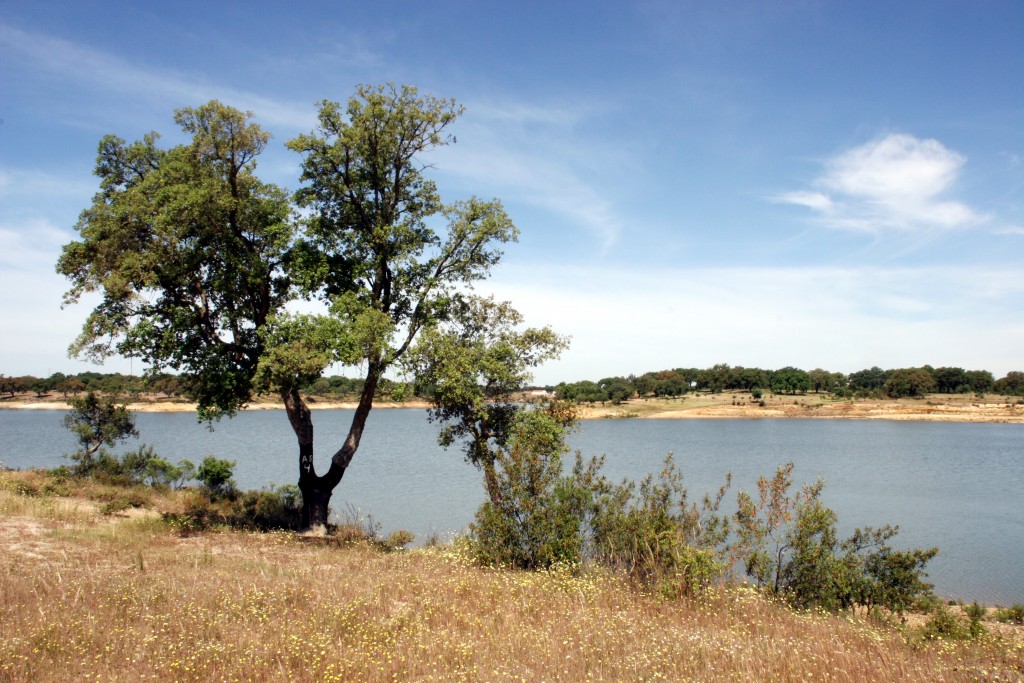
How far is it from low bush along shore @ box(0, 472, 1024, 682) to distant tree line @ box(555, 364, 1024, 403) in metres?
106

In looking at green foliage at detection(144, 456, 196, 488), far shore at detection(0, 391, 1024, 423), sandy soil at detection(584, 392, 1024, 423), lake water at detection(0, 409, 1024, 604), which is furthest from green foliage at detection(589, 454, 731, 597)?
sandy soil at detection(584, 392, 1024, 423)

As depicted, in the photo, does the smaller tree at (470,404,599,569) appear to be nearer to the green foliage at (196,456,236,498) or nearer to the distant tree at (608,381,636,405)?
the green foliage at (196,456,236,498)

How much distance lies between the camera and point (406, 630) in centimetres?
832

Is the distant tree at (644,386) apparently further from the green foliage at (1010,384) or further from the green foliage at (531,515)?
the green foliage at (531,515)

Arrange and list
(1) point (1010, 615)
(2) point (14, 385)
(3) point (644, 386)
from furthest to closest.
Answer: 1. (3) point (644, 386)
2. (2) point (14, 385)
3. (1) point (1010, 615)

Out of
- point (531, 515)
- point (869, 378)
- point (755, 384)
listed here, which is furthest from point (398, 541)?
point (869, 378)

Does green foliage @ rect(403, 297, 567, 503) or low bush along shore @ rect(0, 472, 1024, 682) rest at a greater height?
green foliage @ rect(403, 297, 567, 503)

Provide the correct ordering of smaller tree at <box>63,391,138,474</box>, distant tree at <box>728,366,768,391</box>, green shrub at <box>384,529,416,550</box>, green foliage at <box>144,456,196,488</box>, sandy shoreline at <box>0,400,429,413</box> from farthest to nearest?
distant tree at <box>728,366,768,391</box> → sandy shoreline at <box>0,400,429,413</box> → smaller tree at <box>63,391,138,474</box> → green foliage at <box>144,456,196,488</box> → green shrub at <box>384,529,416,550</box>

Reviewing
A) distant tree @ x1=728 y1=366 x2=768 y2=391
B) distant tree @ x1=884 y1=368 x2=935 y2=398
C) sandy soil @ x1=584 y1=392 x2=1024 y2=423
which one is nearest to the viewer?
sandy soil @ x1=584 y1=392 x2=1024 y2=423

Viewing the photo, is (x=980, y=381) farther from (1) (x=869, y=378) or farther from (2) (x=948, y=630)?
(2) (x=948, y=630)

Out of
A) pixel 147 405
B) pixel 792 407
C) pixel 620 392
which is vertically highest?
pixel 620 392

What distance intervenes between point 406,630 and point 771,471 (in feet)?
124

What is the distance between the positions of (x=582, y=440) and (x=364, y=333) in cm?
4981

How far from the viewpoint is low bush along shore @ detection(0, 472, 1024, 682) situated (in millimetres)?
7066
